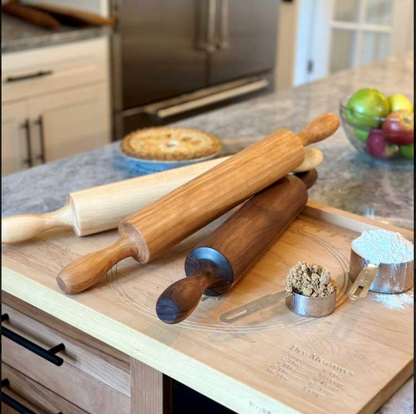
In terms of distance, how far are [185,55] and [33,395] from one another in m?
2.45

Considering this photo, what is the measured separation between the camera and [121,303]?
3.00ft

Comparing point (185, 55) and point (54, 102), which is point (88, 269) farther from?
point (185, 55)

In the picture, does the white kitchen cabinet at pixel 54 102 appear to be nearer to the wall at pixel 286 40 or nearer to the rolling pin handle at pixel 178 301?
the wall at pixel 286 40

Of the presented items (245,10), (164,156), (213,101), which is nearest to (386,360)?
(164,156)

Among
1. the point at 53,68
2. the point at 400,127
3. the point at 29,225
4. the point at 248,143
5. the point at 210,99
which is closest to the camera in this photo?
the point at 29,225

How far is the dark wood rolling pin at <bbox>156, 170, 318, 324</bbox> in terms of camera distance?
833mm

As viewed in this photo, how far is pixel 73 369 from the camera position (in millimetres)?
1022

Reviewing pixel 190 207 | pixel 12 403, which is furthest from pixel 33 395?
pixel 190 207

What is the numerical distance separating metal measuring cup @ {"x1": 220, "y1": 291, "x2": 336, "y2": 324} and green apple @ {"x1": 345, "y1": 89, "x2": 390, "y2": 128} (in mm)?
665

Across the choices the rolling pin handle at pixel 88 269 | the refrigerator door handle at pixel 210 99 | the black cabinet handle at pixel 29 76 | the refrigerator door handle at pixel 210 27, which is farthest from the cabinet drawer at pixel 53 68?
the rolling pin handle at pixel 88 269

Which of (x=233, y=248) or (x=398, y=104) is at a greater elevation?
(x=398, y=104)

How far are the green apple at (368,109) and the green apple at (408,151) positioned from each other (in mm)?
82

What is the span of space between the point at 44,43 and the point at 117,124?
0.55 m

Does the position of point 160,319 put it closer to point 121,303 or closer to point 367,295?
point 121,303
